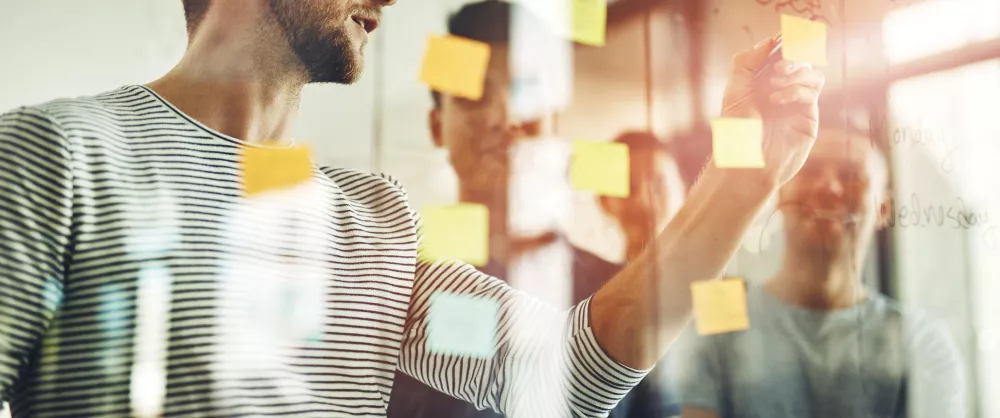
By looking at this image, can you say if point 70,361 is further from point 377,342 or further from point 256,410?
point 377,342

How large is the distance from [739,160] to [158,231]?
725 millimetres

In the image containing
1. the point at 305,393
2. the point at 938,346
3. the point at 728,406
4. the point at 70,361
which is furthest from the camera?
the point at 938,346

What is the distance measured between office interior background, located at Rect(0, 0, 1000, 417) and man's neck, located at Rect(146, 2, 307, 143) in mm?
18

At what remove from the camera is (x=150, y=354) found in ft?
2.20

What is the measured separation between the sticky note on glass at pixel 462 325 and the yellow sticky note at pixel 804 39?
63cm

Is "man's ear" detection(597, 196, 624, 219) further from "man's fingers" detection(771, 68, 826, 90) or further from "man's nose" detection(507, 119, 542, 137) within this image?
"man's fingers" detection(771, 68, 826, 90)

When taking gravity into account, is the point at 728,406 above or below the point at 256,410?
below

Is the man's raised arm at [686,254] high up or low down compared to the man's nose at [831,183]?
down

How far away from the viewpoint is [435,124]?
83cm

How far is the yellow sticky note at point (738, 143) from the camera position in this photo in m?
0.94

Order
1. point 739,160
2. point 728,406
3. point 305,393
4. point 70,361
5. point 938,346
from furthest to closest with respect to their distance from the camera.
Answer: point 938,346, point 728,406, point 739,160, point 305,393, point 70,361

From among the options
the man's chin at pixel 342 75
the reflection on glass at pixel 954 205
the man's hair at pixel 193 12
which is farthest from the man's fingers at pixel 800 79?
the man's hair at pixel 193 12

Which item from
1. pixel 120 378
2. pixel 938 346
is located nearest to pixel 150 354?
pixel 120 378

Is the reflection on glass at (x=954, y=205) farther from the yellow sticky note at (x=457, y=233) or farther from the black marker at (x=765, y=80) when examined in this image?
the yellow sticky note at (x=457, y=233)
